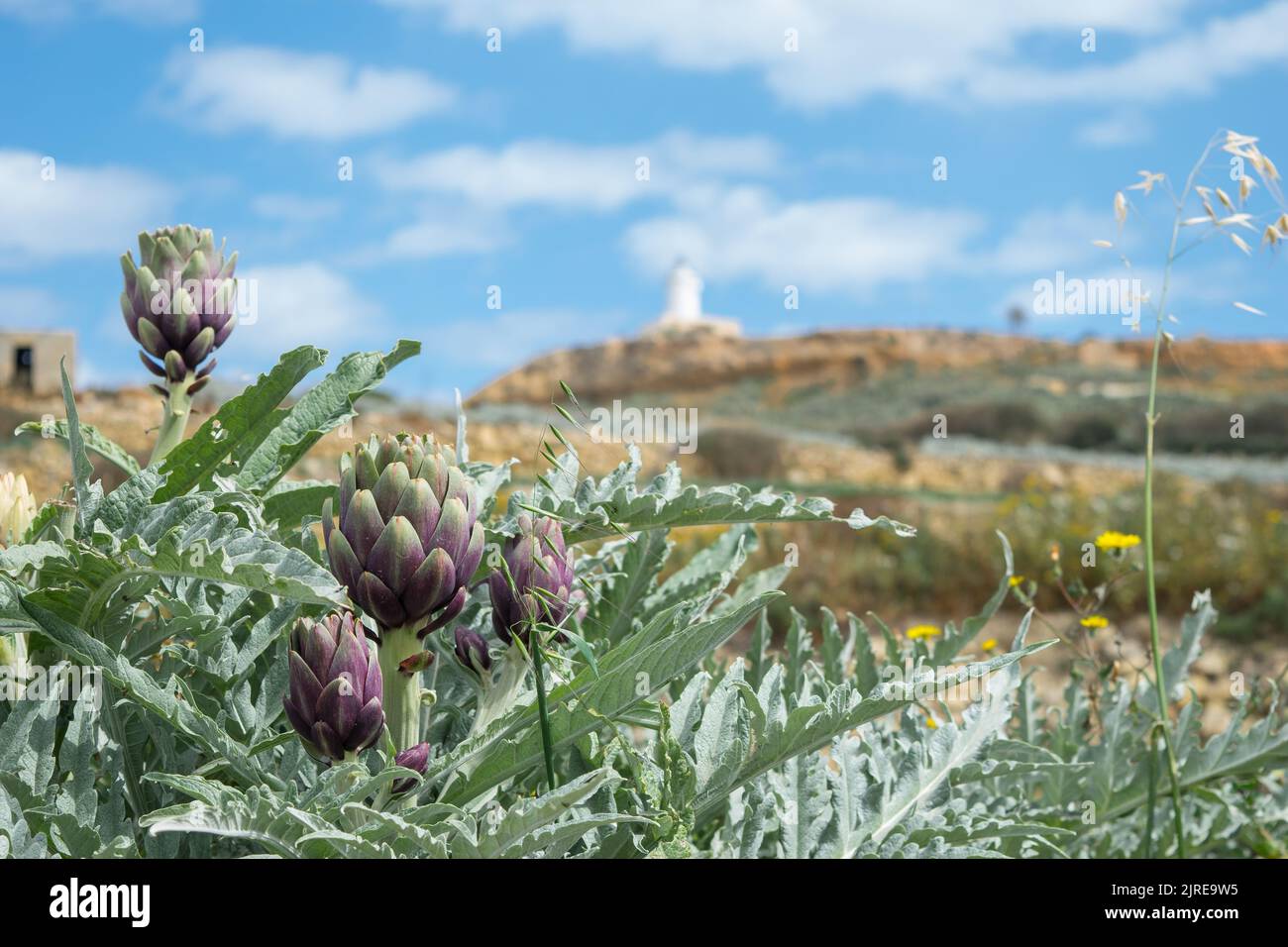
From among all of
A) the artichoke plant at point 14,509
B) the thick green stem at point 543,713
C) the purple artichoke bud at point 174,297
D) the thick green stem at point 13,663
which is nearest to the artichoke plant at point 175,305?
the purple artichoke bud at point 174,297

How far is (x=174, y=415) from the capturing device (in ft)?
4.64

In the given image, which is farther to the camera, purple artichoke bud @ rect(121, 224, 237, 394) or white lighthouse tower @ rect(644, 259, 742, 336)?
white lighthouse tower @ rect(644, 259, 742, 336)

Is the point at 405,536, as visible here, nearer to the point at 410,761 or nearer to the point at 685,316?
the point at 410,761

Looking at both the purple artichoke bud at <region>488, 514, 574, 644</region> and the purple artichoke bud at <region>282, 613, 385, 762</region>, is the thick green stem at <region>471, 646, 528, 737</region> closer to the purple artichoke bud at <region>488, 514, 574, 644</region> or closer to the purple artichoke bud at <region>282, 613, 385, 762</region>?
the purple artichoke bud at <region>488, 514, 574, 644</region>

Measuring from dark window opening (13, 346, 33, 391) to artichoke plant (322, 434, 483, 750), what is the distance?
19.2m

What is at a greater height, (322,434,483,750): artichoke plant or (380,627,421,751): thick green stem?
(322,434,483,750): artichoke plant

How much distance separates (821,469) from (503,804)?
19887 millimetres

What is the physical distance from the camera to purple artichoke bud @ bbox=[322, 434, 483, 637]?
38.7 inches

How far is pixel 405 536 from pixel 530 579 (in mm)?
176

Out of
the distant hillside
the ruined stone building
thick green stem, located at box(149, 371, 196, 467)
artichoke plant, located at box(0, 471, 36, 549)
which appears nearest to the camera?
artichoke plant, located at box(0, 471, 36, 549)

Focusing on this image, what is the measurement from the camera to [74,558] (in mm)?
1015

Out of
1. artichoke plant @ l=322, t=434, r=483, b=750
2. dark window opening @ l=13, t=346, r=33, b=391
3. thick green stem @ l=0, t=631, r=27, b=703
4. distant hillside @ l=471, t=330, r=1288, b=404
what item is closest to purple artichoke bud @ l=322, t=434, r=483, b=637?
artichoke plant @ l=322, t=434, r=483, b=750

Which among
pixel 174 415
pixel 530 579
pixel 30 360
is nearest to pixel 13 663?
pixel 174 415
